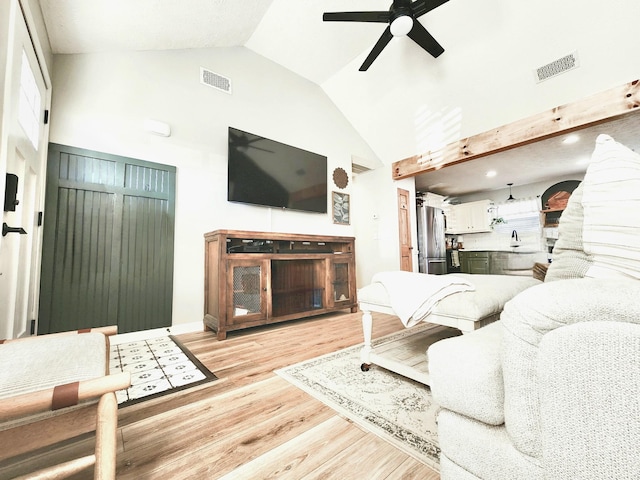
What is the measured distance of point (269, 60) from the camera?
351 centimetres

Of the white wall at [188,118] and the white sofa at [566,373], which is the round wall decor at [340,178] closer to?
the white wall at [188,118]

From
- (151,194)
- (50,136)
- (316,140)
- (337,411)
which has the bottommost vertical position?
(337,411)

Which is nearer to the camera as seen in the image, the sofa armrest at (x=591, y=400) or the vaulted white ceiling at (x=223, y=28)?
the sofa armrest at (x=591, y=400)

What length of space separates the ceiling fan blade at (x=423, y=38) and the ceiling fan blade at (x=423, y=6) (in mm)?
69

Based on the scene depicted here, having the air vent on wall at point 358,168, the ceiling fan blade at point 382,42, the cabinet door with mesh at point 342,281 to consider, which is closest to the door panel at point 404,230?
the air vent on wall at point 358,168

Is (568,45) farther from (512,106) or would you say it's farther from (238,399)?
(238,399)

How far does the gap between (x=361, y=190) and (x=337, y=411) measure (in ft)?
14.0

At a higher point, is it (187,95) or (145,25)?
(145,25)

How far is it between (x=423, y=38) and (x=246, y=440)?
133 inches

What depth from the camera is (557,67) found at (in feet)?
9.23

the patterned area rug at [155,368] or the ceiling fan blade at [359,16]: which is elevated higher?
the ceiling fan blade at [359,16]

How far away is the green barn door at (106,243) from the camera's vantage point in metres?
2.05

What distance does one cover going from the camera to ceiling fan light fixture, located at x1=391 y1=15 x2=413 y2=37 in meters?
2.28

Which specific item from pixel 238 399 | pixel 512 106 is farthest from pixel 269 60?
pixel 238 399
